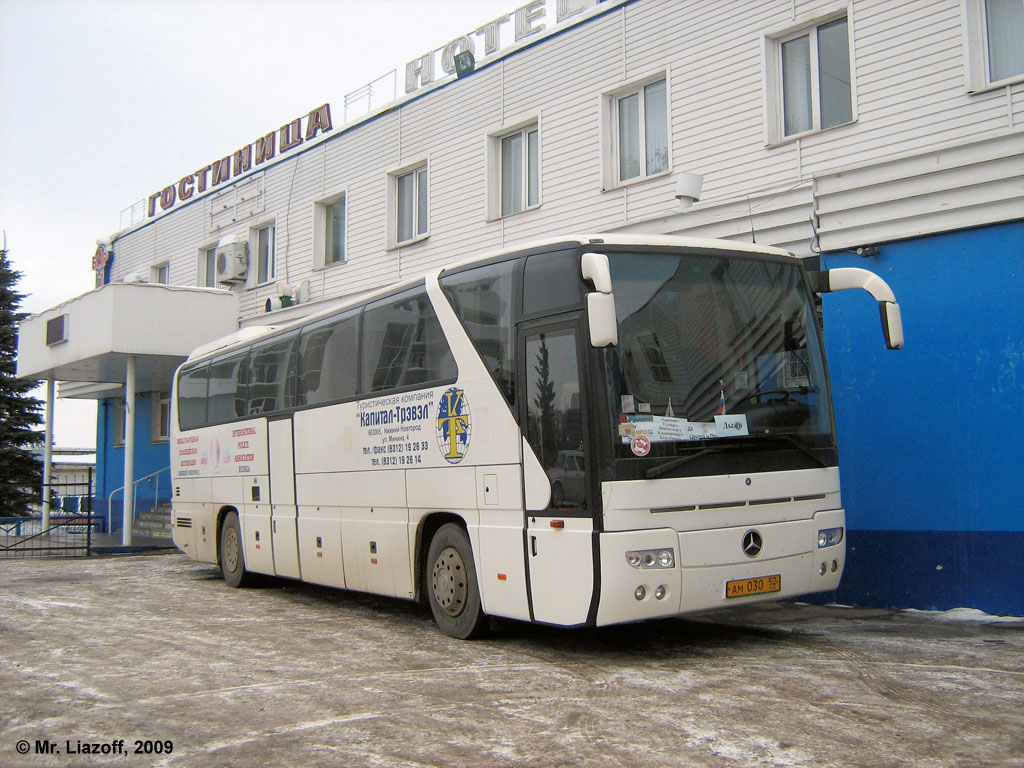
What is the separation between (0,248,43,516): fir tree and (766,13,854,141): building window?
26194mm

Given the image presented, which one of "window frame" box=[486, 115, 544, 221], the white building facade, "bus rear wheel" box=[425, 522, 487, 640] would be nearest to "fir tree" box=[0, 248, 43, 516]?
the white building facade

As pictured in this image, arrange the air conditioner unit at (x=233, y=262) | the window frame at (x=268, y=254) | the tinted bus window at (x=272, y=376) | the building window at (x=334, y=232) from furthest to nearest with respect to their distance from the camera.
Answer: the air conditioner unit at (x=233, y=262) → the window frame at (x=268, y=254) → the building window at (x=334, y=232) → the tinted bus window at (x=272, y=376)

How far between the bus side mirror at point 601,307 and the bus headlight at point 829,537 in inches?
101

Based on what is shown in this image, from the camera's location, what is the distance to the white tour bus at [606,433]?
7.26m

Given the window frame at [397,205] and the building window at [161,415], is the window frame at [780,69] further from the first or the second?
the building window at [161,415]

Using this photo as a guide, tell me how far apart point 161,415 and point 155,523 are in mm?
4119

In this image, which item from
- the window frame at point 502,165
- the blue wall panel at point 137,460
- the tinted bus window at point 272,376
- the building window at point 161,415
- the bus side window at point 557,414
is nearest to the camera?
the bus side window at point 557,414

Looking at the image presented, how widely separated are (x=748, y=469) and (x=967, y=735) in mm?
2713

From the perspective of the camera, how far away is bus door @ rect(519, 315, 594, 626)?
7.27 m

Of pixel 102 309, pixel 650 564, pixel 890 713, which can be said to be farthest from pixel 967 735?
pixel 102 309

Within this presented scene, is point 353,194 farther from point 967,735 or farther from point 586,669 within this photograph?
point 967,735

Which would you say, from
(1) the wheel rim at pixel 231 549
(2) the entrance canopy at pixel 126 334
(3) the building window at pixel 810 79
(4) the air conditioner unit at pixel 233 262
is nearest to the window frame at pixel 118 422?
(2) the entrance canopy at pixel 126 334

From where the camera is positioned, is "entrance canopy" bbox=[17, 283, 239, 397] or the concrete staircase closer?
"entrance canopy" bbox=[17, 283, 239, 397]

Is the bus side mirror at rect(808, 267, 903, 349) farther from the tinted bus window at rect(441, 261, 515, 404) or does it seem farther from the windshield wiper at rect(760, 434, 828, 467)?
the tinted bus window at rect(441, 261, 515, 404)
